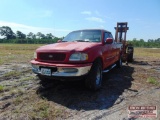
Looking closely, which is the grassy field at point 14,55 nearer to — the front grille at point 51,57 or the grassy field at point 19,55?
the grassy field at point 19,55

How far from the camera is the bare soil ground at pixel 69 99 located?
12.8 ft

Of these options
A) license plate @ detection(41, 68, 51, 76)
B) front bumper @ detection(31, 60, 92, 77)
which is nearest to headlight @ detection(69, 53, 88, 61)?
front bumper @ detection(31, 60, 92, 77)

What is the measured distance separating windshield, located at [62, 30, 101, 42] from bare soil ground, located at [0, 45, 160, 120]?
4.81 feet

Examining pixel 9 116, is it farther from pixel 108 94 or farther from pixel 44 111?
pixel 108 94

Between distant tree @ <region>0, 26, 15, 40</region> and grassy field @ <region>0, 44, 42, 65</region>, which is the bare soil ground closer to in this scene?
grassy field @ <region>0, 44, 42, 65</region>

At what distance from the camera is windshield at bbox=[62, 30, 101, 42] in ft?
20.5

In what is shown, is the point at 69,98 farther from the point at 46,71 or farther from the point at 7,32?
the point at 7,32

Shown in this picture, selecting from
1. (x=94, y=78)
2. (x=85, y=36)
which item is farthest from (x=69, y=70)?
(x=85, y=36)

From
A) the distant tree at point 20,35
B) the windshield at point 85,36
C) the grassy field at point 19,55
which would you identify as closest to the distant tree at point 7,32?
the distant tree at point 20,35

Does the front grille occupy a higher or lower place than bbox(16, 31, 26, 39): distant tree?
lower

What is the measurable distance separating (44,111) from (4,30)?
128276 millimetres

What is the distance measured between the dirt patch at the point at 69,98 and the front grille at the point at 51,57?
890 millimetres

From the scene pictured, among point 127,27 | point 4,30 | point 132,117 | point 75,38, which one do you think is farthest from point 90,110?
point 4,30

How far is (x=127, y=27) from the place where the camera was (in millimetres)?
11953
